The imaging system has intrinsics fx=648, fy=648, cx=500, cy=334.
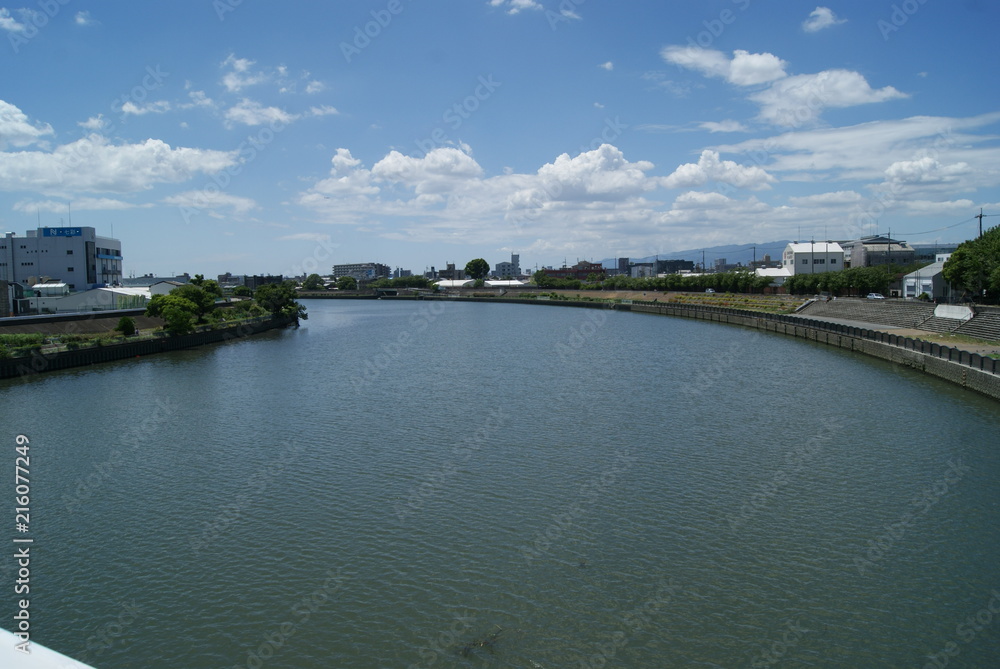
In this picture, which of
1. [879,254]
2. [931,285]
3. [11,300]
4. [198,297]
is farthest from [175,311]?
[879,254]

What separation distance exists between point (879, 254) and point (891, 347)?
250ft

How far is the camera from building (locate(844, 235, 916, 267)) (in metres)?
98.1

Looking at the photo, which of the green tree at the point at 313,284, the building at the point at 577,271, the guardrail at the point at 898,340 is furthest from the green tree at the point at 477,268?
the guardrail at the point at 898,340

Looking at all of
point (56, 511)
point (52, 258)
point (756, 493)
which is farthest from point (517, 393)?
point (52, 258)

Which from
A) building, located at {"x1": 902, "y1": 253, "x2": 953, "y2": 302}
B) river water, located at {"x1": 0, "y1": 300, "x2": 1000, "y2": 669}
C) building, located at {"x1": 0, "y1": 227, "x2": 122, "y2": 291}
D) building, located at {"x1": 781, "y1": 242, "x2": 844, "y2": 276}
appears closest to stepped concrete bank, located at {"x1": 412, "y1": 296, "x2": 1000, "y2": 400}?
river water, located at {"x1": 0, "y1": 300, "x2": 1000, "y2": 669}

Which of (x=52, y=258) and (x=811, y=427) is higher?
(x=52, y=258)

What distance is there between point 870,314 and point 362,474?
46132 mm

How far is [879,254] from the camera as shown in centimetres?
9931

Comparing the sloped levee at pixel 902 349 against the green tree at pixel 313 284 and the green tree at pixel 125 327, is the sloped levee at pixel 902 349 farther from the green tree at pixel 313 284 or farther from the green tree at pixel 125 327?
the green tree at pixel 313 284

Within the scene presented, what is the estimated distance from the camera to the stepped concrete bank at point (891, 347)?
25.5 metres

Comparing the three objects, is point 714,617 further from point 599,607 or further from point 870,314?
point 870,314

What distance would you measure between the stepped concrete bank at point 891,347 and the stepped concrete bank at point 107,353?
4377 cm

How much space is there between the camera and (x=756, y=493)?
14.8 meters

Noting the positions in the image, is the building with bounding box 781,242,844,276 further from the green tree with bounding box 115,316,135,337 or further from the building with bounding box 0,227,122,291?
the building with bounding box 0,227,122,291
